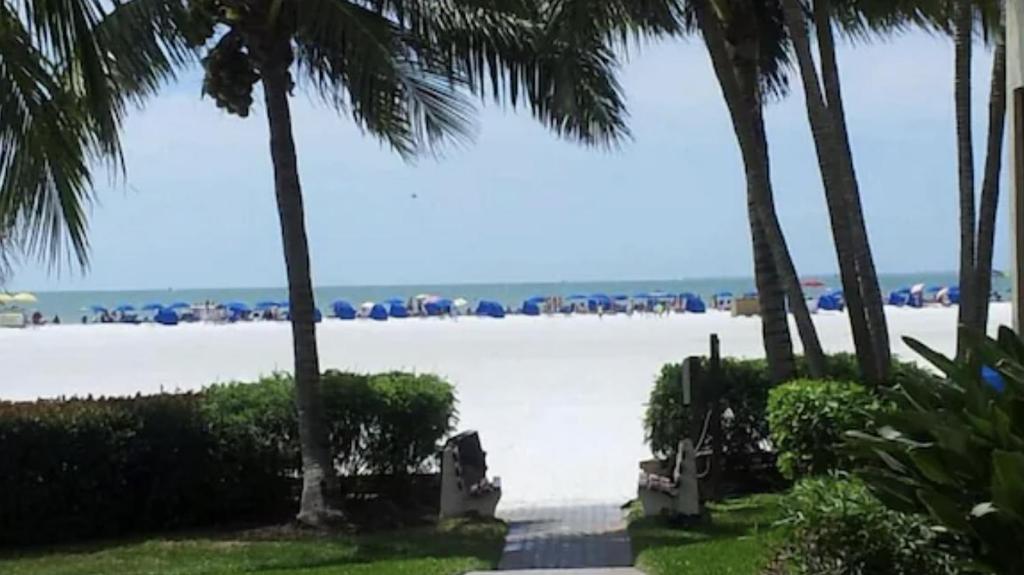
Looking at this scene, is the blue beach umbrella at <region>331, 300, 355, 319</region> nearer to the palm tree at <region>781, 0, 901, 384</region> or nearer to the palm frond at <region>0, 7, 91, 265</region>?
the palm tree at <region>781, 0, 901, 384</region>

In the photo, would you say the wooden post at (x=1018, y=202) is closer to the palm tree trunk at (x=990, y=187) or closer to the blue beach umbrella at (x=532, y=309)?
the palm tree trunk at (x=990, y=187)

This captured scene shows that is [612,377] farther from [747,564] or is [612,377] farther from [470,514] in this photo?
[747,564]

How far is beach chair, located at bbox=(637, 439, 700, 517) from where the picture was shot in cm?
1135

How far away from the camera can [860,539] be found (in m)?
5.78

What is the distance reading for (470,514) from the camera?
39.5ft

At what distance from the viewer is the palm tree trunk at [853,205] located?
38.6 ft

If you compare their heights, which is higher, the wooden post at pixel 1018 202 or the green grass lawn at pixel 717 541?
the wooden post at pixel 1018 202

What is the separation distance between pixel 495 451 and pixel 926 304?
219 feet

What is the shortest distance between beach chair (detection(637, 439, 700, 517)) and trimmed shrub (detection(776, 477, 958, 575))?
521cm

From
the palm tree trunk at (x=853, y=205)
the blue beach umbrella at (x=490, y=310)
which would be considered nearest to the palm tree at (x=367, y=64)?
the palm tree trunk at (x=853, y=205)

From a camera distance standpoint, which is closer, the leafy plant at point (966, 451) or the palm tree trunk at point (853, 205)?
the leafy plant at point (966, 451)

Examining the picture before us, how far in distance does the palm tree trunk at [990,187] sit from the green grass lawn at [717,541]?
11.1ft

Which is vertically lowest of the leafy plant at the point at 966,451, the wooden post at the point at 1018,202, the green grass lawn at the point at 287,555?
the green grass lawn at the point at 287,555

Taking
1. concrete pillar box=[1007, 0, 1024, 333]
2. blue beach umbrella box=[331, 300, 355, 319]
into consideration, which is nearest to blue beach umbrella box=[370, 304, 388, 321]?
blue beach umbrella box=[331, 300, 355, 319]
